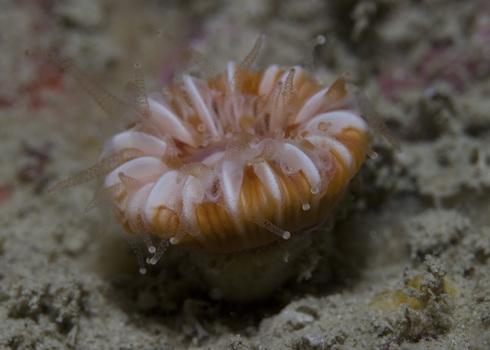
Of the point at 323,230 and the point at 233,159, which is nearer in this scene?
the point at 233,159

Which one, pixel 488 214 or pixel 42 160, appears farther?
pixel 42 160

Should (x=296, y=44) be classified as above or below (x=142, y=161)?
above

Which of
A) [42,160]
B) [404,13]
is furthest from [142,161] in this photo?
[404,13]

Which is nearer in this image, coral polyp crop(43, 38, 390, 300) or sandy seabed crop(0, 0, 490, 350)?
coral polyp crop(43, 38, 390, 300)

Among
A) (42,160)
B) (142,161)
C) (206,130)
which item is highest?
(42,160)

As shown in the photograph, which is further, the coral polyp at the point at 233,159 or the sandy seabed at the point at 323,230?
the sandy seabed at the point at 323,230

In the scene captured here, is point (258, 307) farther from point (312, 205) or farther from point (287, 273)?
point (312, 205)

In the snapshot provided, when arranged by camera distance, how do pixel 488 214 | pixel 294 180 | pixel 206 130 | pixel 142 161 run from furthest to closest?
1. pixel 488 214
2. pixel 206 130
3. pixel 142 161
4. pixel 294 180

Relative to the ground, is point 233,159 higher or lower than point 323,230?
higher
